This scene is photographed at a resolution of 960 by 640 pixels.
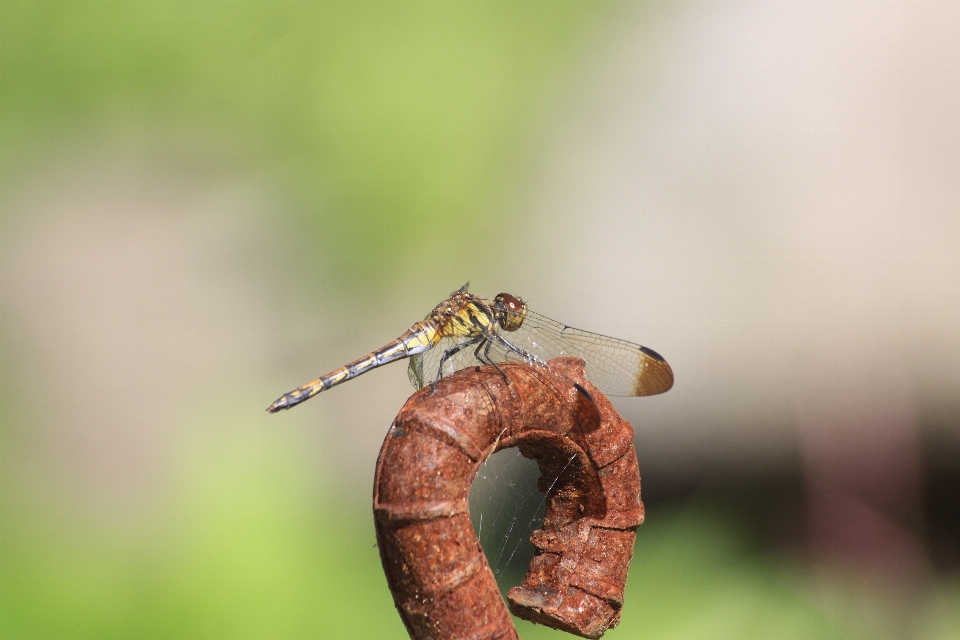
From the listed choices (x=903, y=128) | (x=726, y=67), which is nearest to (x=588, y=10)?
(x=726, y=67)

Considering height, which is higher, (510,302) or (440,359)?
(510,302)

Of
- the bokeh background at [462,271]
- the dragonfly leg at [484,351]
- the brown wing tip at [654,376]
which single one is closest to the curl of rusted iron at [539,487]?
the dragonfly leg at [484,351]

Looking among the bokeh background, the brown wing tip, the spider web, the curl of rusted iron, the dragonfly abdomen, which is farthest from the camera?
the bokeh background

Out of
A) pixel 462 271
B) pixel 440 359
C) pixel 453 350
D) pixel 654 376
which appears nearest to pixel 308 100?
pixel 462 271

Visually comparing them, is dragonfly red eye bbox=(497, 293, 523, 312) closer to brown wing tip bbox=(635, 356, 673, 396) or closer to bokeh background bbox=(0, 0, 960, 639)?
brown wing tip bbox=(635, 356, 673, 396)

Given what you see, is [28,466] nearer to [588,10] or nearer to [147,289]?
[147,289]

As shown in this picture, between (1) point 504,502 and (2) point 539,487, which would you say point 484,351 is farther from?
(1) point 504,502

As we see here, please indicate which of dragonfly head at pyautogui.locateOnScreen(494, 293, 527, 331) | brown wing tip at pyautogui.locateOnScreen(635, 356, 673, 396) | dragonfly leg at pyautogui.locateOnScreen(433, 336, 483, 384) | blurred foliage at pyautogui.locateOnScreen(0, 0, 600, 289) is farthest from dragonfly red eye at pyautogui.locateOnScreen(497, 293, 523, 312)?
blurred foliage at pyautogui.locateOnScreen(0, 0, 600, 289)
